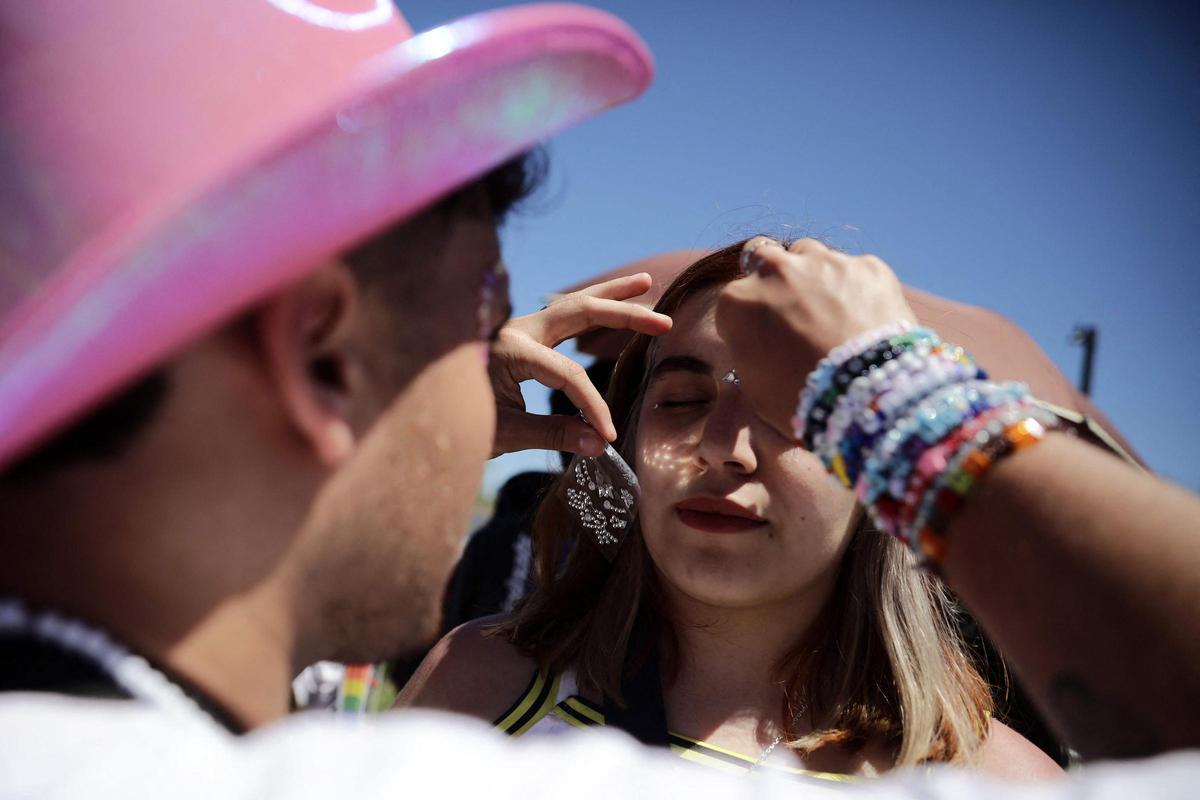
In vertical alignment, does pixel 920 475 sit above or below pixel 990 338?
above

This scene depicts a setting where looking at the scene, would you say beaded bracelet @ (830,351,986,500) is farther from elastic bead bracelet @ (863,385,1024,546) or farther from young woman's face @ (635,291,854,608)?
young woman's face @ (635,291,854,608)

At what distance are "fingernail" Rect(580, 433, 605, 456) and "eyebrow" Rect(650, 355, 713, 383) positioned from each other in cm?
22

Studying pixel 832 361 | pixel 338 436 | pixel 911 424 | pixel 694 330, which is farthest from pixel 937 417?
pixel 694 330

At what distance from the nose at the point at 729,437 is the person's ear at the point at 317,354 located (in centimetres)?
105

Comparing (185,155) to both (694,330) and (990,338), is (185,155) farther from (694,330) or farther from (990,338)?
(990,338)

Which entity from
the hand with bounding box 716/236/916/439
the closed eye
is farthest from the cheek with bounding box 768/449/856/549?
the hand with bounding box 716/236/916/439

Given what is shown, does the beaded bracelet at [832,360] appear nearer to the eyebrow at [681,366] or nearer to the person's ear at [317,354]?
the person's ear at [317,354]

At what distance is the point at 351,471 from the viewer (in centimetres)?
87

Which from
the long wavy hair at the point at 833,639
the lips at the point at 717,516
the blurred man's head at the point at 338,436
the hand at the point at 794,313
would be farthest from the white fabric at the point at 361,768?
the long wavy hair at the point at 833,639

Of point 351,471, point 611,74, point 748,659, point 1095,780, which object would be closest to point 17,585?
point 351,471

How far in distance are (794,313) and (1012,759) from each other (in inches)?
49.0

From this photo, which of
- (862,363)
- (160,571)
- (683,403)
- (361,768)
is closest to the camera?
(361,768)

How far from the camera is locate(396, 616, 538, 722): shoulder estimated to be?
1.93m

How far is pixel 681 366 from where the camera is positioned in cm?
198
